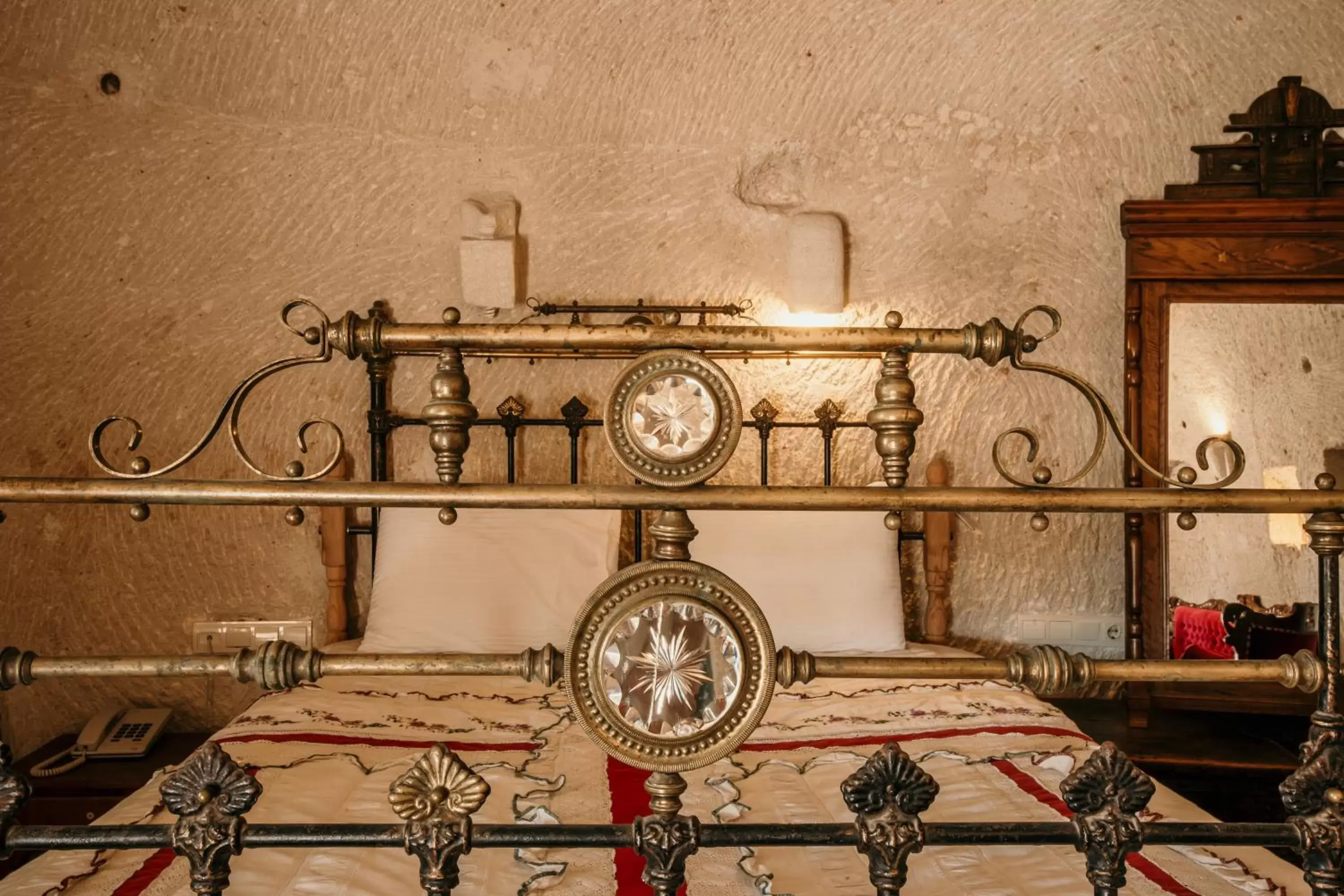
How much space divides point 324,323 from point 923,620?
2.20 metres

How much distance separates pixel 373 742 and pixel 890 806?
42.8 inches

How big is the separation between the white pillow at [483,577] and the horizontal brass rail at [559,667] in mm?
1356

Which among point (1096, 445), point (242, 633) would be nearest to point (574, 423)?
point (242, 633)

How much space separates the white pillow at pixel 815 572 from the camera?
6.94 feet

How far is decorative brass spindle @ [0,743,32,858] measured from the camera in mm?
631

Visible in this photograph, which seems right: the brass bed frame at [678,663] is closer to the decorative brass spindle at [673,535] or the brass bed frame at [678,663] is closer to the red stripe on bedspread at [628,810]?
the decorative brass spindle at [673,535]

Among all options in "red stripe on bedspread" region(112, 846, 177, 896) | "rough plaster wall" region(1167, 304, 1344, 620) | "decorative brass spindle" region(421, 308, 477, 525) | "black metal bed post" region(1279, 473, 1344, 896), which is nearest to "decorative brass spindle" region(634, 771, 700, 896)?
"decorative brass spindle" region(421, 308, 477, 525)

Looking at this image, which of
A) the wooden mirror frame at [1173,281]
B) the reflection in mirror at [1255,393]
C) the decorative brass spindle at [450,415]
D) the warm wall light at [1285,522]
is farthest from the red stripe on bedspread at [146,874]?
the warm wall light at [1285,522]

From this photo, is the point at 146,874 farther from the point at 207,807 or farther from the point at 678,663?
the point at 678,663

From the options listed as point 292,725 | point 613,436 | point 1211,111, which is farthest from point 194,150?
point 1211,111

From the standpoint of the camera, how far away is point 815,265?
245 cm

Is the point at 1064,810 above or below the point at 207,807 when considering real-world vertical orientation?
below

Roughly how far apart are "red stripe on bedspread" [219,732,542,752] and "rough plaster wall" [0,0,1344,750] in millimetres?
1102

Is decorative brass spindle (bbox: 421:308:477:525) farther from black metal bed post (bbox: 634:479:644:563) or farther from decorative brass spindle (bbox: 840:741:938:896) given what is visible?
black metal bed post (bbox: 634:479:644:563)
